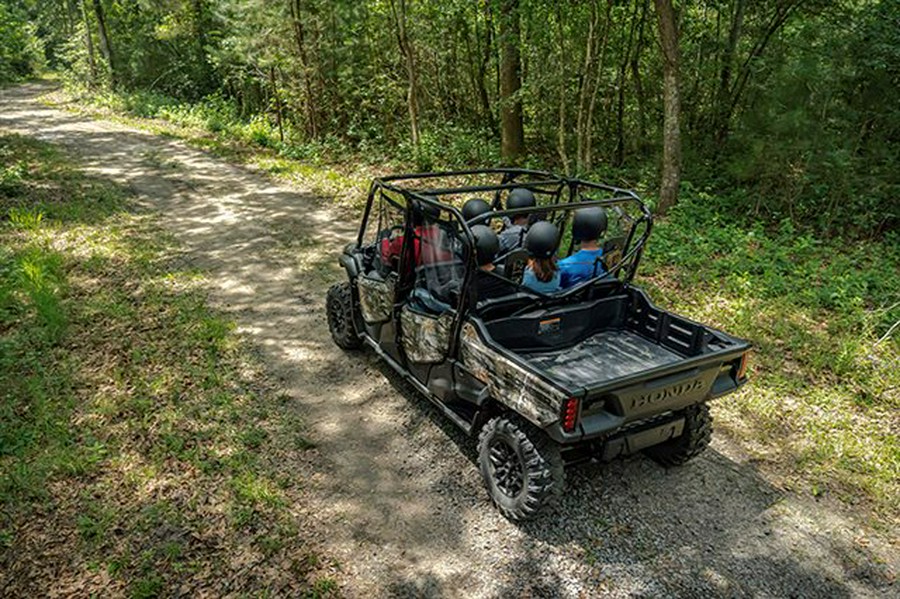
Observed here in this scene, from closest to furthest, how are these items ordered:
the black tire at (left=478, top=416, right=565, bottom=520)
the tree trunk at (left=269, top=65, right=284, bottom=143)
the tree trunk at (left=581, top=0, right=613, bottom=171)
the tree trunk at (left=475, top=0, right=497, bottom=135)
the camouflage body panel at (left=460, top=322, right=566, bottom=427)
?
1. the camouflage body panel at (left=460, top=322, right=566, bottom=427)
2. the black tire at (left=478, top=416, right=565, bottom=520)
3. the tree trunk at (left=581, top=0, right=613, bottom=171)
4. the tree trunk at (left=475, top=0, right=497, bottom=135)
5. the tree trunk at (left=269, top=65, right=284, bottom=143)

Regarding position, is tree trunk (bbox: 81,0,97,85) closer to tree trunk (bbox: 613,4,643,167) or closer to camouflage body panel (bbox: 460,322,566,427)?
tree trunk (bbox: 613,4,643,167)

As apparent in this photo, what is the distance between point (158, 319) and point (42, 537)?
11.2 ft

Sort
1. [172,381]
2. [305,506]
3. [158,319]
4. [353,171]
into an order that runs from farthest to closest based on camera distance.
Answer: [353,171] → [158,319] → [172,381] → [305,506]

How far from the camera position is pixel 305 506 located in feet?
14.0

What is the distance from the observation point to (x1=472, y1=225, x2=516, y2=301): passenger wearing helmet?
14.3 ft

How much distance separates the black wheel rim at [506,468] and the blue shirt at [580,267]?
4.82ft

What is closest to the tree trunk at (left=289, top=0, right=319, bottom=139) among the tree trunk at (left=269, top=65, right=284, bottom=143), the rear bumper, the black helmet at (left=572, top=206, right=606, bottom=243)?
the tree trunk at (left=269, top=65, right=284, bottom=143)

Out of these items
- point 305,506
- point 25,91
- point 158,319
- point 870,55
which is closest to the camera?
point 305,506

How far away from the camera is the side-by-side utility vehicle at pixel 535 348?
3.71 metres

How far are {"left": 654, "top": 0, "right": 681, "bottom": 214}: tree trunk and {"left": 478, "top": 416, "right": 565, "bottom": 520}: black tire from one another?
7189mm

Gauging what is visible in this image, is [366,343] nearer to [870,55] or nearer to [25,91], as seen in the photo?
[870,55]

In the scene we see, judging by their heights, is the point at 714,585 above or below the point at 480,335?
below

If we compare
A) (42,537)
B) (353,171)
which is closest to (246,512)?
(42,537)

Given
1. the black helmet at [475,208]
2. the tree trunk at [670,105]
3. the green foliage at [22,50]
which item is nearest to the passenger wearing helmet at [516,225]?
the black helmet at [475,208]
